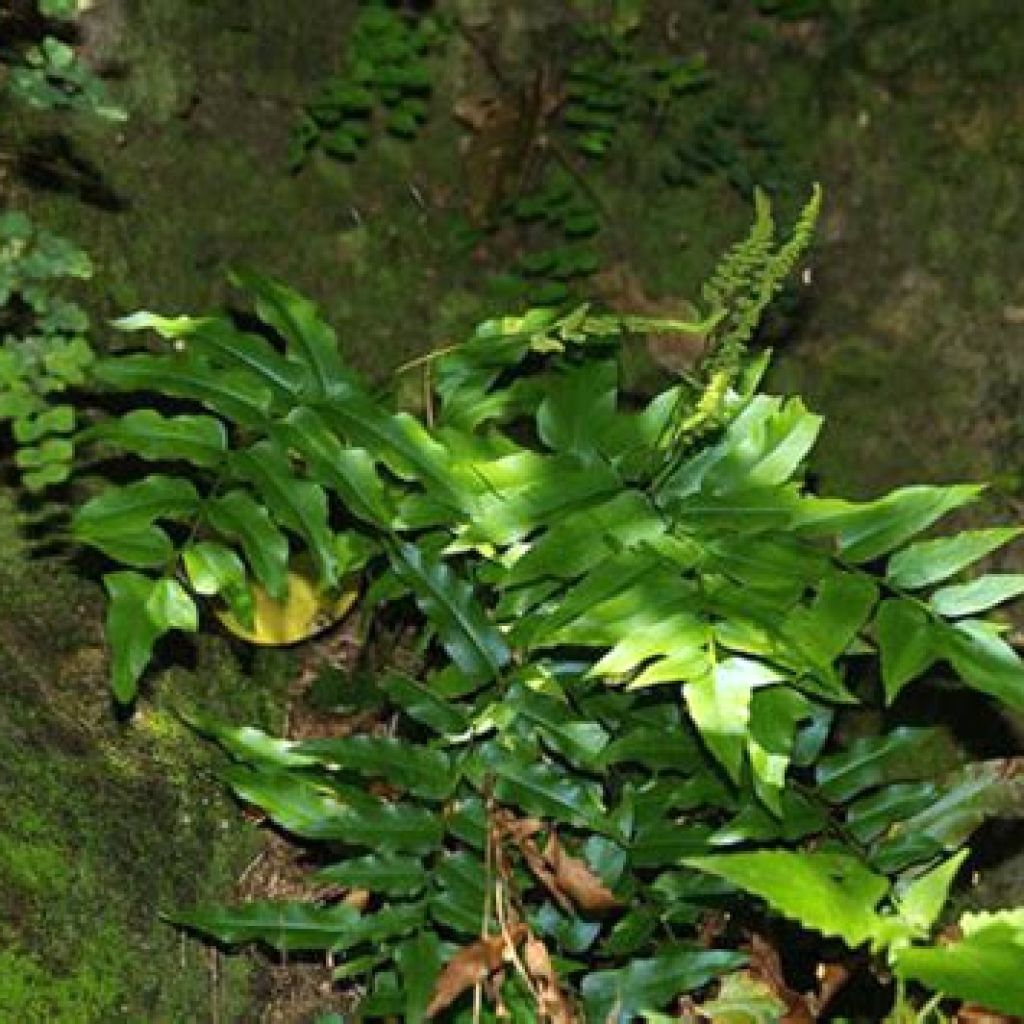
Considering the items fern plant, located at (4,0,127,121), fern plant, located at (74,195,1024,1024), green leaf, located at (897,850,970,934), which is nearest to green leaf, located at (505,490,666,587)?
fern plant, located at (74,195,1024,1024)

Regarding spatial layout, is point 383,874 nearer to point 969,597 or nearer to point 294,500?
point 294,500

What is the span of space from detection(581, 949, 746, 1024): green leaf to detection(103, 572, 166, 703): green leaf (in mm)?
935

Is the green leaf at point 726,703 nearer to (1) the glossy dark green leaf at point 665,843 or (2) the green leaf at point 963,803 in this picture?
(1) the glossy dark green leaf at point 665,843

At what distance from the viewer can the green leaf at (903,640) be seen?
287 cm

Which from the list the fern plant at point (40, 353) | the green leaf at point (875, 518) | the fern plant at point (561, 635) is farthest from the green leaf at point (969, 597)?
the fern plant at point (40, 353)

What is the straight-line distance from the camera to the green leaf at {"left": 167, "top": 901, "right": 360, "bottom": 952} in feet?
10.0

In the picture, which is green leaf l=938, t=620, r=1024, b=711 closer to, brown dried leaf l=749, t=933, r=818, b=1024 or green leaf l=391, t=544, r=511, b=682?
brown dried leaf l=749, t=933, r=818, b=1024

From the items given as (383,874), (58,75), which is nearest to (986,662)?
(383,874)

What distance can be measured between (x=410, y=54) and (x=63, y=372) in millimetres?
1910

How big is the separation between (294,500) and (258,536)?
85mm

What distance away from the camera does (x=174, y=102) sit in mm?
4285

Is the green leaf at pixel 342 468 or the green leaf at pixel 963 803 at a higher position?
the green leaf at pixel 342 468

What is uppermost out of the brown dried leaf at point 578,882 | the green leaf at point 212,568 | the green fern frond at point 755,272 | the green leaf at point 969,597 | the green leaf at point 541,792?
the green fern frond at point 755,272

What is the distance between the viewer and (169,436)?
10.0ft
